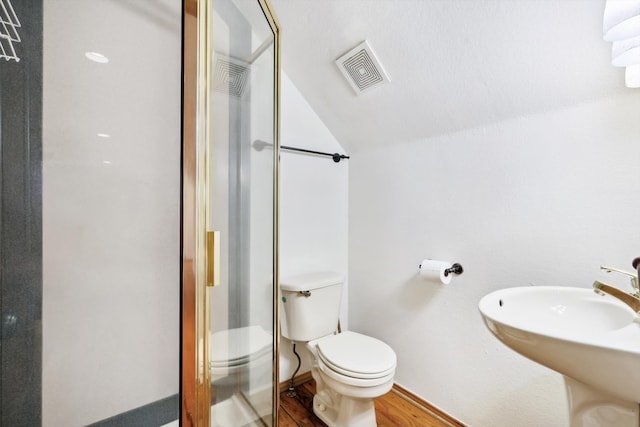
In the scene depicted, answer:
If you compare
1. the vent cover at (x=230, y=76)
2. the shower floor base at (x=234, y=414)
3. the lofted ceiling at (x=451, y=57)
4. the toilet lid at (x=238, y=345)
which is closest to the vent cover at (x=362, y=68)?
the lofted ceiling at (x=451, y=57)

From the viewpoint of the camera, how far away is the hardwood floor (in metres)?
1.35

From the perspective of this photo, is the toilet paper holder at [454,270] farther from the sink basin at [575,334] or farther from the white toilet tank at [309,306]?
the white toilet tank at [309,306]

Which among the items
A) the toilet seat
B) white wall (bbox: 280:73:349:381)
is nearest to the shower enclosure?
the toilet seat

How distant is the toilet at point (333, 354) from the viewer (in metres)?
1.15

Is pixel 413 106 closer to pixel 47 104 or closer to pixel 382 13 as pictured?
pixel 382 13

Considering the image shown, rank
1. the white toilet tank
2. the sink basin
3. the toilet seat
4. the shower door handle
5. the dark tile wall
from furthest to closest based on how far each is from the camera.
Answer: the white toilet tank < the toilet seat < the dark tile wall < the shower door handle < the sink basin

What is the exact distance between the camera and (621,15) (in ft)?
2.34

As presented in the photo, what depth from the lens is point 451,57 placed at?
114 centimetres

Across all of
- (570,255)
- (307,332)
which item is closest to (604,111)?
(570,255)

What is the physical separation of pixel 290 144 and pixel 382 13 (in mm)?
829

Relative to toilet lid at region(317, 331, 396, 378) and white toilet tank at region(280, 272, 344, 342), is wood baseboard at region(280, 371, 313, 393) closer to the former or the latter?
white toilet tank at region(280, 272, 344, 342)

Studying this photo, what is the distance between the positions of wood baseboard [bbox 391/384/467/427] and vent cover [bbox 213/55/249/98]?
1.80 m

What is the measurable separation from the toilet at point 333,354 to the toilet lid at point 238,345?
1.24 feet

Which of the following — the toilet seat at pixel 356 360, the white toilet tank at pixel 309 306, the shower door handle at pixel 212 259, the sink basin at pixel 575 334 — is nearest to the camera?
the sink basin at pixel 575 334
